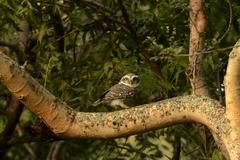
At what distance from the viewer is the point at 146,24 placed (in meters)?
6.39

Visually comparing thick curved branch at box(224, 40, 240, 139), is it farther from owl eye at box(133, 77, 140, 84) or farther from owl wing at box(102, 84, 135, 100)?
owl wing at box(102, 84, 135, 100)

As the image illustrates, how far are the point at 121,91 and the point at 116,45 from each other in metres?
0.43

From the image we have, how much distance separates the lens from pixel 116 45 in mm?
6574

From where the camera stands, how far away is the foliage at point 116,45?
19.1 feet

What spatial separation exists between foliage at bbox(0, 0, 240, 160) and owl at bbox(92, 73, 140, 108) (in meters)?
0.10

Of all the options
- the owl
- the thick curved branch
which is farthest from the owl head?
the thick curved branch

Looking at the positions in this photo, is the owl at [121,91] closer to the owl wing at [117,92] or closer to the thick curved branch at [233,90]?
the owl wing at [117,92]

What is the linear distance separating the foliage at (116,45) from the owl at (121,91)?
103 mm

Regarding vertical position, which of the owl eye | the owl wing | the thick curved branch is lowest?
the owl wing

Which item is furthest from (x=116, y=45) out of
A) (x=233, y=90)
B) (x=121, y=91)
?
(x=233, y=90)

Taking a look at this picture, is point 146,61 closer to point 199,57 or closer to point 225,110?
point 199,57

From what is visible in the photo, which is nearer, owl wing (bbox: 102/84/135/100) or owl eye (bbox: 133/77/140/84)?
owl eye (bbox: 133/77/140/84)

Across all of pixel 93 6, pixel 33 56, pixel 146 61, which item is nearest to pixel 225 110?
pixel 146 61

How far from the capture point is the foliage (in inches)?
229
